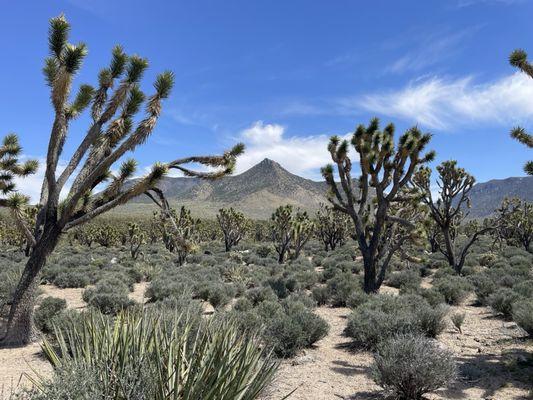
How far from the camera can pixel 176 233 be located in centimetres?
1027

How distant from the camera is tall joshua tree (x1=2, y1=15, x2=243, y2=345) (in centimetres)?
880

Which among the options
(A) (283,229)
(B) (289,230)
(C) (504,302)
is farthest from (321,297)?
(A) (283,229)

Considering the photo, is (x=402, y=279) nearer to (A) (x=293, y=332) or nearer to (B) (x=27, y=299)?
(A) (x=293, y=332)

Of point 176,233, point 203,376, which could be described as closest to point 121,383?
point 203,376

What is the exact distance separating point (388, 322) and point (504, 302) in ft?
17.2

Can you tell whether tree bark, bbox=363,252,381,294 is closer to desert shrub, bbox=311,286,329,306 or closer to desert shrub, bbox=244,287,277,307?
desert shrub, bbox=311,286,329,306

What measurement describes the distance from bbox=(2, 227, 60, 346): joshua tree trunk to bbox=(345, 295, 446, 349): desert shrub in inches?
281

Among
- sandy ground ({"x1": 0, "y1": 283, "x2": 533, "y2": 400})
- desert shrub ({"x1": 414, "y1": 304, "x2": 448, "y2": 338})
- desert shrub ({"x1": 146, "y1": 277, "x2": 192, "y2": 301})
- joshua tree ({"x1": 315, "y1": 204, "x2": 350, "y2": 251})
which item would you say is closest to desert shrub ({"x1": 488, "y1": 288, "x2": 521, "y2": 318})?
sandy ground ({"x1": 0, "y1": 283, "x2": 533, "y2": 400})

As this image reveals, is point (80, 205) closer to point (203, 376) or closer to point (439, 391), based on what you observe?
point (203, 376)

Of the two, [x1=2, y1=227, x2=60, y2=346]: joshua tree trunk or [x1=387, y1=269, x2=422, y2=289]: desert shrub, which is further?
[x1=387, y1=269, x2=422, y2=289]: desert shrub

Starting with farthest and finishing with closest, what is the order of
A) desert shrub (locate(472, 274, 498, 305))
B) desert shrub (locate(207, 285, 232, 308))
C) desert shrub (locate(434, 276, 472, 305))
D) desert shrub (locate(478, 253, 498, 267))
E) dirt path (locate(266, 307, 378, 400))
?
desert shrub (locate(478, 253, 498, 267)), desert shrub (locate(434, 276, 472, 305)), desert shrub (locate(472, 274, 498, 305)), desert shrub (locate(207, 285, 232, 308)), dirt path (locate(266, 307, 378, 400))

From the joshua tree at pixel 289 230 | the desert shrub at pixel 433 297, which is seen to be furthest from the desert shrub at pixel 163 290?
the joshua tree at pixel 289 230

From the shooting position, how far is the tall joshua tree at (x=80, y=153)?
28.9 ft

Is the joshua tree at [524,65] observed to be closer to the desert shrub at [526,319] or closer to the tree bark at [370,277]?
the desert shrub at [526,319]
